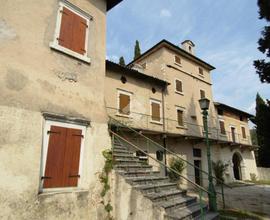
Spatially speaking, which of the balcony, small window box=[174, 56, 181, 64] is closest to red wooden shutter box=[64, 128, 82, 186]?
the balcony

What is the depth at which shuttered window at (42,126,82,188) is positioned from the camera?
5237 millimetres

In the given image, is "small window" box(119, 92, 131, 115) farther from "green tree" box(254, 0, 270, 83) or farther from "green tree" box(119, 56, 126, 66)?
"green tree" box(119, 56, 126, 66)

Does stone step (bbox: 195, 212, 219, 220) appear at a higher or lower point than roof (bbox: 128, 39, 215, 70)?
lower

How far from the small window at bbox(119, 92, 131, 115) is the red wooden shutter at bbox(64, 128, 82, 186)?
8269mm

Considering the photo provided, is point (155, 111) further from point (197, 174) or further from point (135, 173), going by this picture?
point (135, 173)

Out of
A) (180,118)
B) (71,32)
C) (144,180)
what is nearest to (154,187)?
(144,180)

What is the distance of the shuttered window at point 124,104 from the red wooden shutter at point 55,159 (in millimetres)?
8612

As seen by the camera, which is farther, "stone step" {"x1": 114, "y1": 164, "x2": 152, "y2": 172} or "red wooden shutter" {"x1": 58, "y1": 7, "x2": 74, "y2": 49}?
"stone step" {"x1": 114, "y1": 164, "x2": 152, "y2": 172}

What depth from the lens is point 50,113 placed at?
5387 mm

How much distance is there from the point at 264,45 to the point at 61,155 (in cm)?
1022

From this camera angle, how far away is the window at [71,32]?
20.1ft

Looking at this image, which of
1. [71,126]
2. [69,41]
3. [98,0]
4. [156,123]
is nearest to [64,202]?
[71,126]

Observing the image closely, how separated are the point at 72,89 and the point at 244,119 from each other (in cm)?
2678

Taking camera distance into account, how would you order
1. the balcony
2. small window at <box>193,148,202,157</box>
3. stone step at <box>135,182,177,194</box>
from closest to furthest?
stone step at <box>135,182,177,194</box> < the balcony < small window at <box>193,148,202,157</box>
